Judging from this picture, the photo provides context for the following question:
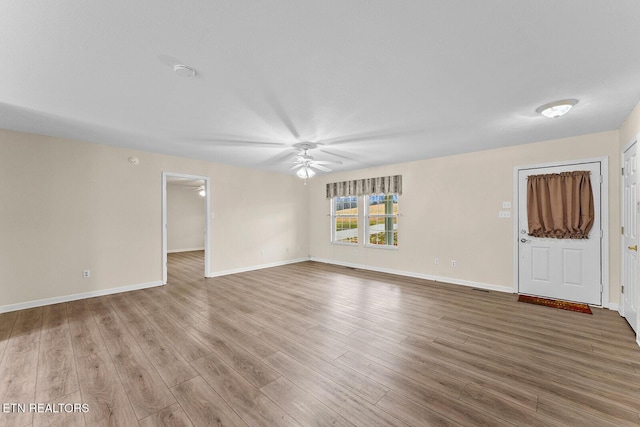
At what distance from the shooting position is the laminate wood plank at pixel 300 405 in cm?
161

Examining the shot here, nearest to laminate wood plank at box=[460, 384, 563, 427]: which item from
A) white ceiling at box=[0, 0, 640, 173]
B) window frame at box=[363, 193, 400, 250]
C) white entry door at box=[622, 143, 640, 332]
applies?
white entry door at box=[622, 143, 640, 332]

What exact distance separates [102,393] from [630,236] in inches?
215

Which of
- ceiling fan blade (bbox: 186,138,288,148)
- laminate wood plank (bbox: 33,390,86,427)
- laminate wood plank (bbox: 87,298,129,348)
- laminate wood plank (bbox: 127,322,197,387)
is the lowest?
laminate wood plank (bbox: 87,298,129,348)

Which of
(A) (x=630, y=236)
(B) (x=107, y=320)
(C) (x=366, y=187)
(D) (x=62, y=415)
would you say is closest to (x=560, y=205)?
(A) (x=630, y=236)

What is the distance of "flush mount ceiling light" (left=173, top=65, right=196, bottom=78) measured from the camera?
1.96m

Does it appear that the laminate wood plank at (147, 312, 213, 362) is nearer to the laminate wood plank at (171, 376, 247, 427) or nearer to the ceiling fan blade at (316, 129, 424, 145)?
the laminate wood plank at (171, 376, 247, 427)

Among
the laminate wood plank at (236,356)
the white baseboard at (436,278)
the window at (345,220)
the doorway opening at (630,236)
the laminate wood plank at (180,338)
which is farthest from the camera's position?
the window at (345,220)

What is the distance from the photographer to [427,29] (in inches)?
62.3

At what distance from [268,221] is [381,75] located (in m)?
4.97

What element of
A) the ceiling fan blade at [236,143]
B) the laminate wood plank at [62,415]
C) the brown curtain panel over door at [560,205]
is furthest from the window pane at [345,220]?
the laminate wood plank at [62,415]

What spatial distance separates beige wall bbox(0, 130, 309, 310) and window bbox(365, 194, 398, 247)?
3258 mm

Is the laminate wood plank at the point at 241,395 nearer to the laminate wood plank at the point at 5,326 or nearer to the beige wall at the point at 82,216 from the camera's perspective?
the laminate wood plank at the point at 5,326

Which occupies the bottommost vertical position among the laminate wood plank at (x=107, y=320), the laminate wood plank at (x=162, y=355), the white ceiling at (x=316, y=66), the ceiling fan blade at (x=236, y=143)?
the laminate wood plank at (x=107, y=320)

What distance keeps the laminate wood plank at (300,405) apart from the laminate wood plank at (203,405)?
29 cm
